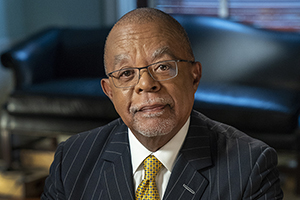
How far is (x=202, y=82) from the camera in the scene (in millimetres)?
2779

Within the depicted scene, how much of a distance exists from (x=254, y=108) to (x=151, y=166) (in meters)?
1.31

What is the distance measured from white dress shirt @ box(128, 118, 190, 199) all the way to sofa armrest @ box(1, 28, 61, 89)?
1.98 m

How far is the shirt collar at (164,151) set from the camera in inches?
42.5

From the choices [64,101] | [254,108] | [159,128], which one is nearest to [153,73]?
[159,128]

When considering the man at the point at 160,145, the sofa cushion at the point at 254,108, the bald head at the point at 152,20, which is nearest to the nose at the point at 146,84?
the man at the point at 160,145

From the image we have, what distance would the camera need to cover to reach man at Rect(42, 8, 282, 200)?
996 millimetres

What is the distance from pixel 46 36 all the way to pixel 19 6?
2.94 feet

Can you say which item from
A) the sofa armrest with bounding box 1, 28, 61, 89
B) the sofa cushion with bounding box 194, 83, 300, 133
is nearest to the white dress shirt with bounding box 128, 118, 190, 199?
the sofa cushion with bounding box 194, 83, 300, 133

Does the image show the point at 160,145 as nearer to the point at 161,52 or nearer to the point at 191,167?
the point at 191,167

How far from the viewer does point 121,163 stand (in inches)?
43.9

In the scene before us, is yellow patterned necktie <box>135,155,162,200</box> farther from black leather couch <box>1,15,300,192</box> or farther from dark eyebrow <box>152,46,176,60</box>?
black leather couch <box>1,15,300,192</box>

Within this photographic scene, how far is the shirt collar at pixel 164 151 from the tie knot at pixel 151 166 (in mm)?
10

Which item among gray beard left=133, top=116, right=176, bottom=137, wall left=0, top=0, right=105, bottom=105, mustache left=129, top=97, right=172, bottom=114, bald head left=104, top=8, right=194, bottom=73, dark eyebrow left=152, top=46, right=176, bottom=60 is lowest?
wall left=0, top=0, right=105, bottom=105

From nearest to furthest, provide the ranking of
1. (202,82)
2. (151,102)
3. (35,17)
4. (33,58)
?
(151,102), (202,82), (33,58), (35,17)
